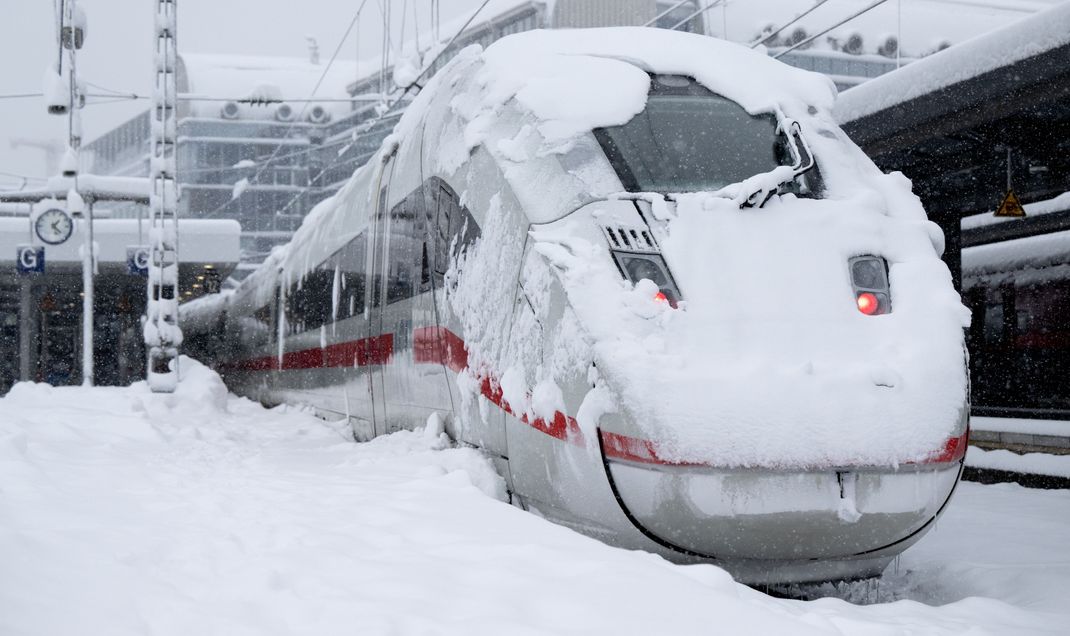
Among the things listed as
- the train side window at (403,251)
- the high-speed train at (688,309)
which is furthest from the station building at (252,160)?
the high-speed train at (688,309)

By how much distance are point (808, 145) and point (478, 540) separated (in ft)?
8.26

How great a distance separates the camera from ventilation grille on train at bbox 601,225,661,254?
13.6 feet

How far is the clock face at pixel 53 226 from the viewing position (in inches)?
711

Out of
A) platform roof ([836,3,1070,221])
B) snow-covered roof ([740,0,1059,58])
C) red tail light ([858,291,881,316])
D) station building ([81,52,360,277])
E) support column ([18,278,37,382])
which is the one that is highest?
snow-covered roof ([740,0,1059,58])

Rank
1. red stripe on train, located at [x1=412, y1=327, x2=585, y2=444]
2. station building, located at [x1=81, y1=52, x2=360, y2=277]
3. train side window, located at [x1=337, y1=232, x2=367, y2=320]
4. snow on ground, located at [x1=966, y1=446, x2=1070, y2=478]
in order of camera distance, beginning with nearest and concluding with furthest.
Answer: red stripe on train, located at [x1=412, y1=327, x2=585, y2=444]
snow on ground, located at [x1=966, y1=446, x2=1070, y2=478]
train side window, located at [x1=337, y1=232, x2=367, y2=320]
station building, located at [x1=81, y1=52, x2=360, y2=277]

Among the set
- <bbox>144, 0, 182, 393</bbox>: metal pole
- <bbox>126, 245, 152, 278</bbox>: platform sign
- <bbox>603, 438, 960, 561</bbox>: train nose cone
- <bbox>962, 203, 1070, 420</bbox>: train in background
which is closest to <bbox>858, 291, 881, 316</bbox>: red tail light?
<bbox>603, 438, 960, 561</bbox>: train nose cone

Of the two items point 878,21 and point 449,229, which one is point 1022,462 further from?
point 878,21

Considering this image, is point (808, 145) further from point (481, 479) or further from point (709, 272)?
point (481, 479)

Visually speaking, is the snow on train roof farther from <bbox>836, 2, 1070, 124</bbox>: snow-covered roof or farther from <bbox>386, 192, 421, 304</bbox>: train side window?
<bbox>836, 2, 1070, 124</bbox>: snow-covered roof

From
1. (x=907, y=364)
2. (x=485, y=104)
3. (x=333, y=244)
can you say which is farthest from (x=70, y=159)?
(x=907, y=364)

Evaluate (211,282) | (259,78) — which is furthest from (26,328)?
(259,78)

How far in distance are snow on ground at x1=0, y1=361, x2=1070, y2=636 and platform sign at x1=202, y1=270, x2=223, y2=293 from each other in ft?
72.2

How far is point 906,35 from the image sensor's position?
4938 cm

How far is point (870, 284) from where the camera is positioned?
4207 millimetres
